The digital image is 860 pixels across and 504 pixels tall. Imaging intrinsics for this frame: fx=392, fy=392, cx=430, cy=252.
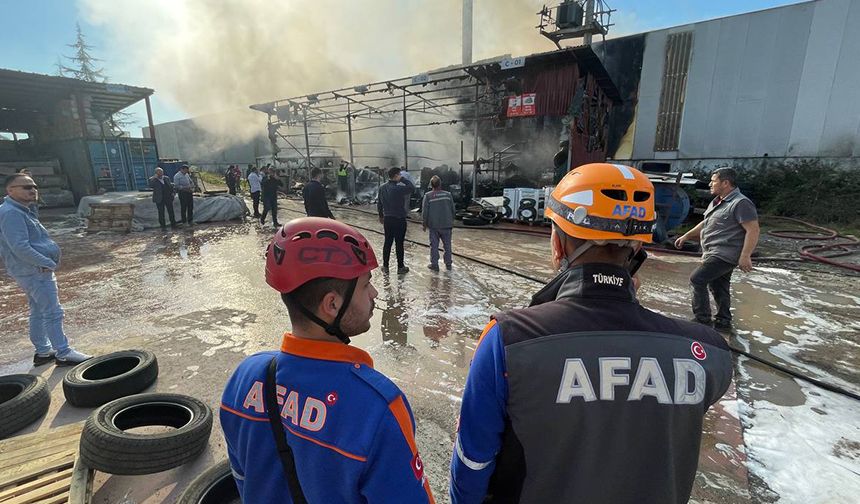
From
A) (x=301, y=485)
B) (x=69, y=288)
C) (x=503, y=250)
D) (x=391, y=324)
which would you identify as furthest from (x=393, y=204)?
(x=301, y=485)

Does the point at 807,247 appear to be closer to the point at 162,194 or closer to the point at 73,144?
the point at 162,194

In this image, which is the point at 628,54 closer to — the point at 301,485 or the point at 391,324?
the point at 391,324

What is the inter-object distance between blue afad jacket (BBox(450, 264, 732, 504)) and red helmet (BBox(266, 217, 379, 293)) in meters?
0.46

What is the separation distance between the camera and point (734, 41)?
47.8 ft

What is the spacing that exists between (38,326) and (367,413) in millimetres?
4708

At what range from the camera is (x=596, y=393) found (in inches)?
40.3

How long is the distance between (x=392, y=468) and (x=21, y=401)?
3.61 metres

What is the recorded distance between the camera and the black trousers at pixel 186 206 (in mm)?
11578

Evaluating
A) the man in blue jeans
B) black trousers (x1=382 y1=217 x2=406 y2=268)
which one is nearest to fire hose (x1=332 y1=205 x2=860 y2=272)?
black trousers (x1=382 y1=217 x2=406 y2=268)

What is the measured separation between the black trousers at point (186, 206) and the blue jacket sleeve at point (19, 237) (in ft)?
28.9

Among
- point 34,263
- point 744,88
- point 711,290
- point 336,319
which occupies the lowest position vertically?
point 711,290

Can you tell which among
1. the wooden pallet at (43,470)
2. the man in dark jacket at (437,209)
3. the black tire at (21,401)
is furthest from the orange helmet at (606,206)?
the man in dark jacket at (437,209)

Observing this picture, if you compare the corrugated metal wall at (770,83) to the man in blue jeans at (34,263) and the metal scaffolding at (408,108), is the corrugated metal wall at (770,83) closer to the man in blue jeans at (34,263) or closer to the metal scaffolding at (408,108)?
the metal scaffolding at (408,108)

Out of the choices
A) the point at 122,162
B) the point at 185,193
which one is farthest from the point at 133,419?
the point at 122,162
